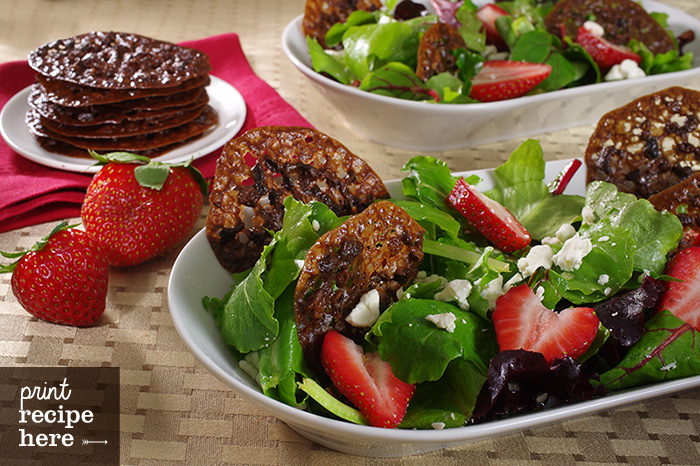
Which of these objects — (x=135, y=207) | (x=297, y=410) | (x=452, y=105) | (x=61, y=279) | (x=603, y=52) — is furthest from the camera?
(x=603, y=52)

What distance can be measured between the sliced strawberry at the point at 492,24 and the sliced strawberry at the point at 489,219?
1.05m

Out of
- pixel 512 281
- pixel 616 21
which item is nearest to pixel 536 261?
pixel 512 281

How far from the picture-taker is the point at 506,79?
1.80 m

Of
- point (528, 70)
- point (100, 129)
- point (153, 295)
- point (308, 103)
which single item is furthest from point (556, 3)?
point (153, 295)

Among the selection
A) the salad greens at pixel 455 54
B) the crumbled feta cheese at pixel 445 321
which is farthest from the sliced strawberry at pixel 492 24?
the crumbled feta cheese at pixel 445 321

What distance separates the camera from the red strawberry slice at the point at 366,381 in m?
0.90

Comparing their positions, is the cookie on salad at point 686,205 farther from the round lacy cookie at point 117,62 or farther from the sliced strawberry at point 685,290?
the round lacy cookie at point 117,62

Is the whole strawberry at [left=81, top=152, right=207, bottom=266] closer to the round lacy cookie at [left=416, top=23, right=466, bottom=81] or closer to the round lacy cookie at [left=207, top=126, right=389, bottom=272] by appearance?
the round lacy cookie at [left=207, top=126, right=389, bottom=272]

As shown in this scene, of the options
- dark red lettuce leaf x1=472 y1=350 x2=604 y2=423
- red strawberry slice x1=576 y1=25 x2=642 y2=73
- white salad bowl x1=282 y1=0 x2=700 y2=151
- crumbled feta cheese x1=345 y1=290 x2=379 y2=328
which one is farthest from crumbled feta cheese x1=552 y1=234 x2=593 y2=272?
red strawberry slice x1=576 y1=25 x2=642 y2=73

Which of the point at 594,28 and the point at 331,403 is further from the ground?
the point at 594,28

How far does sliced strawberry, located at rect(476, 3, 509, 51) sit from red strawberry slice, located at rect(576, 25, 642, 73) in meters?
0.25

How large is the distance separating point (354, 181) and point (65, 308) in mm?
581

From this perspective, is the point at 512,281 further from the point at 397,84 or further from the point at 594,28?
the point at 594,28

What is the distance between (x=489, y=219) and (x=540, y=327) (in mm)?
295
